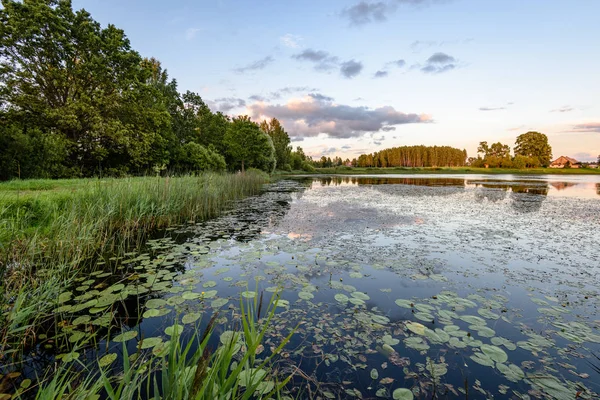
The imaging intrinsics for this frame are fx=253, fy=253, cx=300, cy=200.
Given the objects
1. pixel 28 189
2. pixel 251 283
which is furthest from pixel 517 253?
pixel 28 189

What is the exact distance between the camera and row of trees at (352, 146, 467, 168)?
363 feet

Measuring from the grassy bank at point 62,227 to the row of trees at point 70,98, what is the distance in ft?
16.8

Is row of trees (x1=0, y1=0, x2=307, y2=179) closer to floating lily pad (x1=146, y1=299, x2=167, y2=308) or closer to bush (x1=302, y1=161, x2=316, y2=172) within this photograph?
floating lily pad (x1=146, y1=299, x2=167, y2=308)

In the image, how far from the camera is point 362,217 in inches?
418

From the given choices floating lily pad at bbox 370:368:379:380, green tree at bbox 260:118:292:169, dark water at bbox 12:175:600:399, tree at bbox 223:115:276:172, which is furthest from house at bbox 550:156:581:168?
floating lily pad at bbox 370:368:379:380

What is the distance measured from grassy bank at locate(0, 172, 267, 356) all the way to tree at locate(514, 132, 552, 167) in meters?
90.2

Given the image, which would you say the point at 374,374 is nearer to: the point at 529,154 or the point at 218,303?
the point at 218,303

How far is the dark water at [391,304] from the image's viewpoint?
254 cm

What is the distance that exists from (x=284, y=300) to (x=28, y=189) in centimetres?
1010

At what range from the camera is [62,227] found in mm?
5027

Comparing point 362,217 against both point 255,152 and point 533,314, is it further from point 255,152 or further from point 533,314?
point 255,152

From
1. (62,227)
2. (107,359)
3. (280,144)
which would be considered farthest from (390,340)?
(280,144)

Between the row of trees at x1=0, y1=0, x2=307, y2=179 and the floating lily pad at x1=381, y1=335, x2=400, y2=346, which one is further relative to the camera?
the row of trees at x1=0, y1=0, x2=307, y2=179

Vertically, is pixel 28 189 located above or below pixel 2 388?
above
